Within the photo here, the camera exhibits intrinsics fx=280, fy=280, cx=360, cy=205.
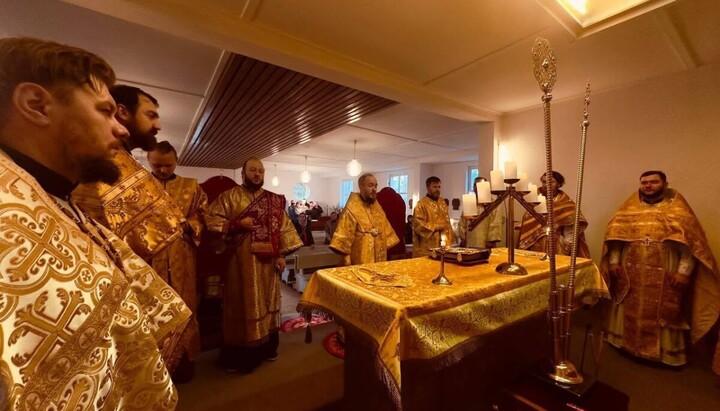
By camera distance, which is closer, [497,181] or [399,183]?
[497,181]

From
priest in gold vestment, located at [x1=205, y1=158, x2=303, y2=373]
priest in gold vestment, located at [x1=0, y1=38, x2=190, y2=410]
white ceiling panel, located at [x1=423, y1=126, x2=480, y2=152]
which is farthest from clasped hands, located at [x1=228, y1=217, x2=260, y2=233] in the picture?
white ceiling panel, located at [x1=423, y1=126, x2=480, y2=152]

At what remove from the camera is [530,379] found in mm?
1622

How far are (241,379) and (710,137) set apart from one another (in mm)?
5371

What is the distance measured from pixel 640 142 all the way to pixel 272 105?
501cm

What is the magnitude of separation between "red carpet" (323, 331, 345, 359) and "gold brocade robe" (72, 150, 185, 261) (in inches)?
81.8

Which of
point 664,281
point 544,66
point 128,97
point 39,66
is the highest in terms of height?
point 544,66

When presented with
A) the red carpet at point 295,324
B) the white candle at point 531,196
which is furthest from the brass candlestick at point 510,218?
the red carpet at point 295,324

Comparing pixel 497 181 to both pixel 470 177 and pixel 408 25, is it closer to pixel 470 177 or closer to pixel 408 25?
pixel 408 25

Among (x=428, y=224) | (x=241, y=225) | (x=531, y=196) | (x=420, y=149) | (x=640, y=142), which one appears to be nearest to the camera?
(x=531, y=196)

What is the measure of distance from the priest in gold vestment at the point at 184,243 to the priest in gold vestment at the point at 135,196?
55cm

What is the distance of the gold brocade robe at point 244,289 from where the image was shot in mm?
2613

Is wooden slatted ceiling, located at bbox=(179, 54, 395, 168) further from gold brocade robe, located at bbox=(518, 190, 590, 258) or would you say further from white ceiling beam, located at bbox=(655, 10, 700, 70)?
white ceiling beam, located at bbox=(655, 10, 700, 70)

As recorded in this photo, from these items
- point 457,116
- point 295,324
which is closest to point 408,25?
point 457,116

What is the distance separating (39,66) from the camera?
668 millimetres
